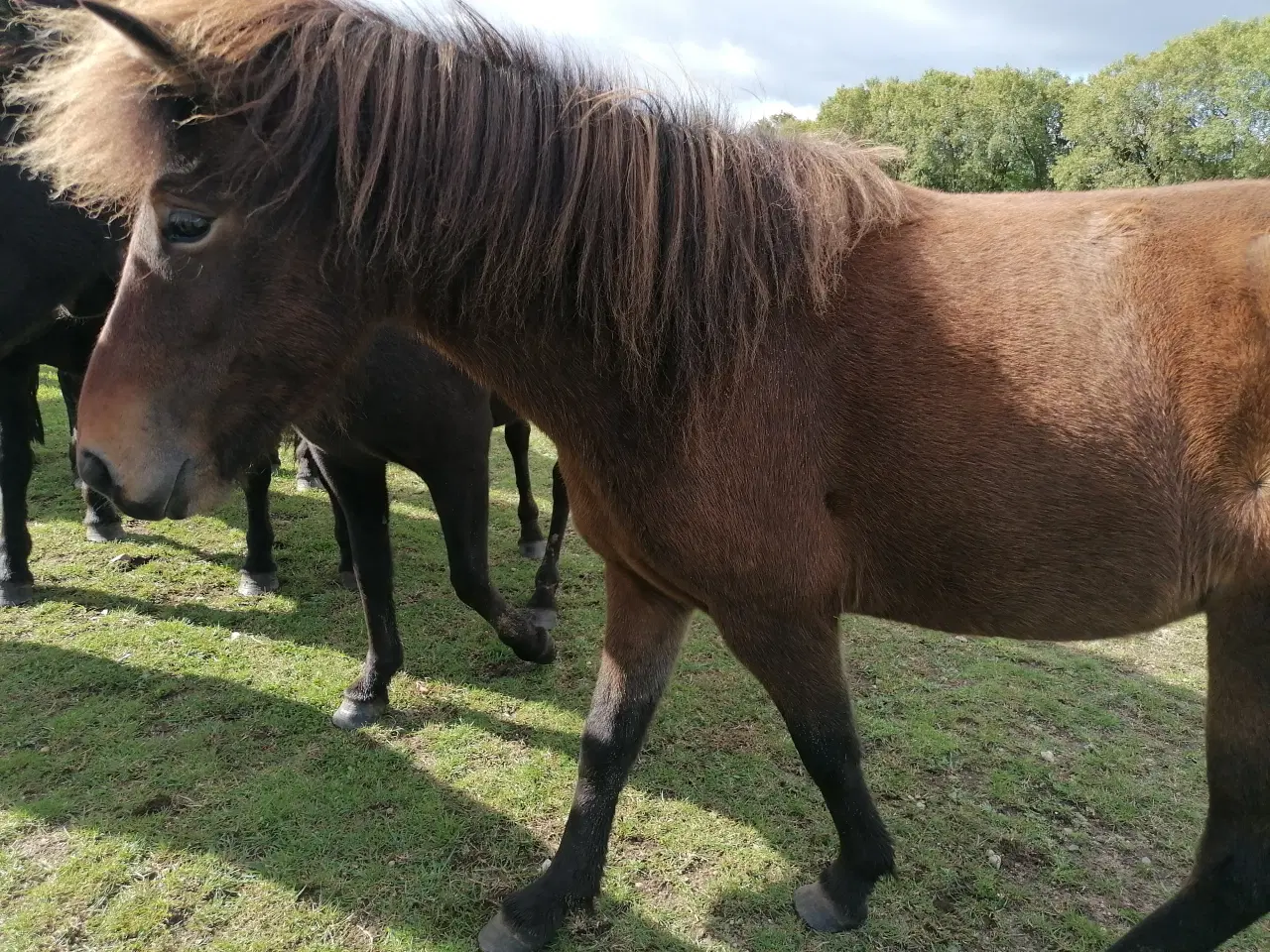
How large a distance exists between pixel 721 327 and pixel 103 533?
479 cm

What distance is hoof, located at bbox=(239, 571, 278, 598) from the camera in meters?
4.21

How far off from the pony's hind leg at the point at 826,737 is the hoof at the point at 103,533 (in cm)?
462

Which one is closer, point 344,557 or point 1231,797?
point 1231,797

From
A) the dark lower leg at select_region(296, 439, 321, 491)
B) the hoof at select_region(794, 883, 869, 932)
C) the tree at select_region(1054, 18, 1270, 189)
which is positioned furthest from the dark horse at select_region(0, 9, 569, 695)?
the tree at select_region(1054, 18, 1270, 189)

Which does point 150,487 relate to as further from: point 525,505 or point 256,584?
point 525,505

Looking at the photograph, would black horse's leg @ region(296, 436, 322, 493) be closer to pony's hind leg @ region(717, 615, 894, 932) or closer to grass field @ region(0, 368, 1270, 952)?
grass field @ region(0, 368, 1270, 952)

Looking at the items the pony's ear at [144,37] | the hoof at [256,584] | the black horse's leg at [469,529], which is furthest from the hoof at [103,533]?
the pony's ear at [144,37]

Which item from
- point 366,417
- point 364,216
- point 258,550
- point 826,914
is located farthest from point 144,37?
point 258,550

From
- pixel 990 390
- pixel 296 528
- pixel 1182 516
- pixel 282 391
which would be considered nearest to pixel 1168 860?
pixel 1182 516

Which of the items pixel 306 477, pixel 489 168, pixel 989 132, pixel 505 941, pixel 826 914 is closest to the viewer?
pixel 489 168

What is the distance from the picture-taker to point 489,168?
1.57 metres

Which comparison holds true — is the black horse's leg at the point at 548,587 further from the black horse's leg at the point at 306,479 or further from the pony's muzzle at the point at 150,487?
the pony's muzzle at the point at 150,487

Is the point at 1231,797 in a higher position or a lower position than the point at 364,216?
lower

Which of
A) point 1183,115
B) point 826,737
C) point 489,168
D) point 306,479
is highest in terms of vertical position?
point 1183,115
